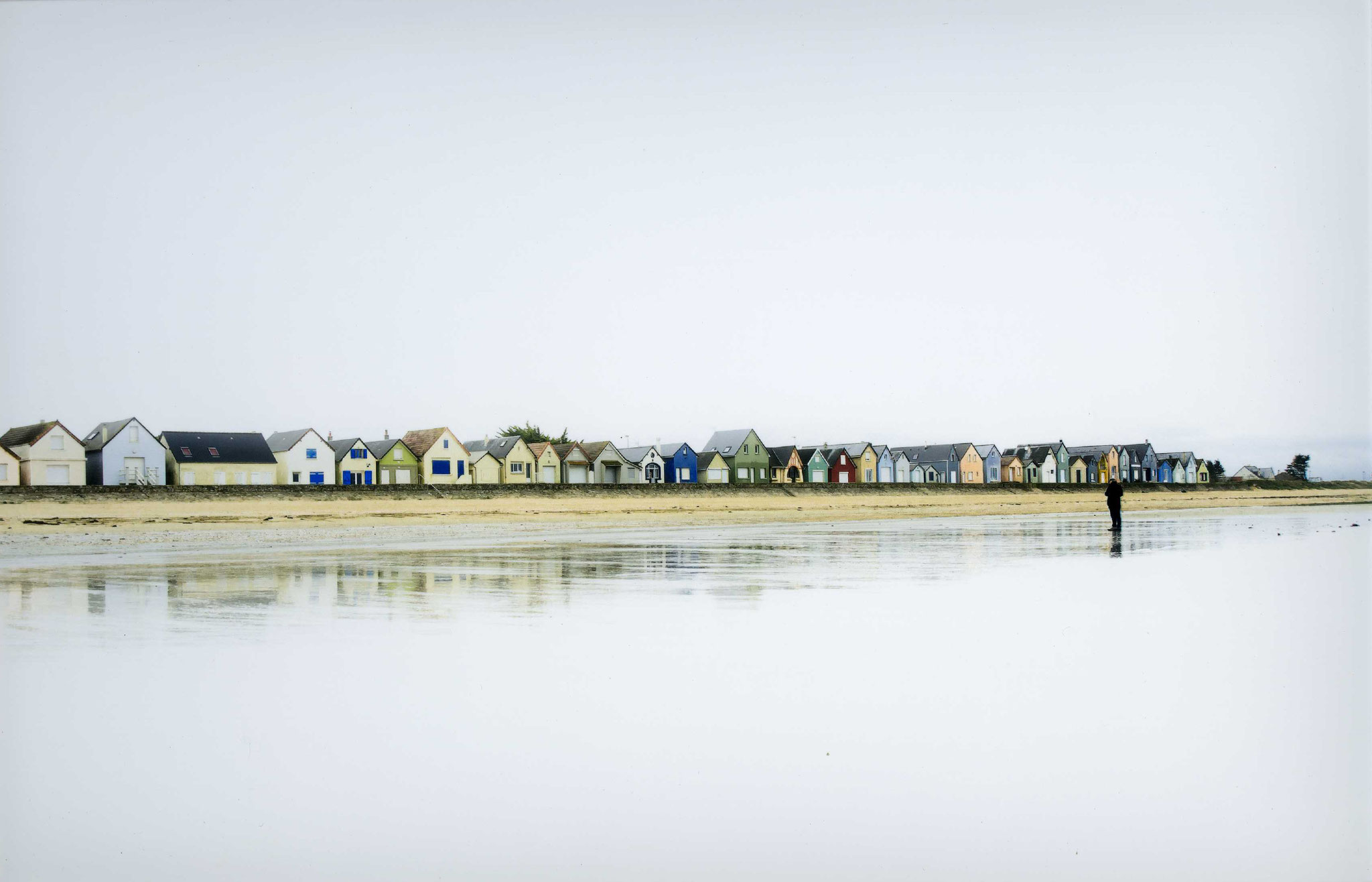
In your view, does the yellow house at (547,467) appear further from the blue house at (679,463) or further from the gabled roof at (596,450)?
the blue house at (679,463)

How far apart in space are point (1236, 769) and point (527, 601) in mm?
8666

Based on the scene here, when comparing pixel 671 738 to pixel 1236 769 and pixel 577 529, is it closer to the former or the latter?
pixel 1236 769

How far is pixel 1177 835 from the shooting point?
5113mm

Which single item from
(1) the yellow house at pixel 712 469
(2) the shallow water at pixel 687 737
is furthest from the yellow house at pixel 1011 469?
(2) the shallow water at pixel 687 737

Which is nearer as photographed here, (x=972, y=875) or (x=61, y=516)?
(x=972, y=875)

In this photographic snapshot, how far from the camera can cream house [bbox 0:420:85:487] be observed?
148 feet

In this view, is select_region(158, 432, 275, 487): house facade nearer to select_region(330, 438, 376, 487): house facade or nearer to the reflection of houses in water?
select_region(330, 438, 376, 487): house facade

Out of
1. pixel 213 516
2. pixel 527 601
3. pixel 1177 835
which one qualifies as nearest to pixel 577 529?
pixel 213 516

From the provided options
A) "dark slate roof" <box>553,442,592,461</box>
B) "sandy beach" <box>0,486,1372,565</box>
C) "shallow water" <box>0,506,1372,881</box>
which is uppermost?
"dark slate roof" <box>553,442,592,461</box>

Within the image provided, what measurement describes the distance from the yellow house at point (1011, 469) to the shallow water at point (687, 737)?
274 feet

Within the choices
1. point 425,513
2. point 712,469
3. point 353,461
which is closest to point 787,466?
point 712,469

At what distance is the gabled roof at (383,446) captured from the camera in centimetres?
6162

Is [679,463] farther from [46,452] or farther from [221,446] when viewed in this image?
[46,452]

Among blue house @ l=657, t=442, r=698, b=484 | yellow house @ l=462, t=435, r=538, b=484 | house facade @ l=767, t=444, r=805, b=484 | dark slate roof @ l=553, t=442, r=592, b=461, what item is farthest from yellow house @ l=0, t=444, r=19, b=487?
house facade @ l=767, t=444, r=805, b=484
